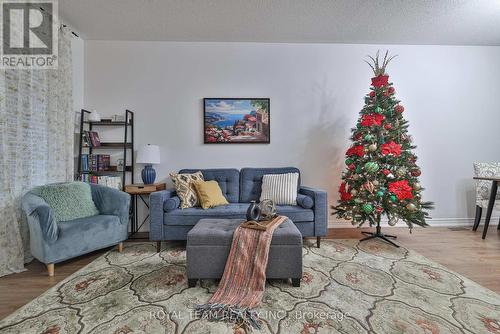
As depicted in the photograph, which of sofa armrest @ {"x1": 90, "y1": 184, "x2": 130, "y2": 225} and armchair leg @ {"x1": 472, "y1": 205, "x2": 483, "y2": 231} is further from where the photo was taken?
armchair leg @ {"x1": 472, "y1": 205, "x2": 483, "y2": 231}

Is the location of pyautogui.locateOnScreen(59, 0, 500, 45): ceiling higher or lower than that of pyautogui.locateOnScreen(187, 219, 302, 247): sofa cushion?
higher

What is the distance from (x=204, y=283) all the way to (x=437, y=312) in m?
1.61

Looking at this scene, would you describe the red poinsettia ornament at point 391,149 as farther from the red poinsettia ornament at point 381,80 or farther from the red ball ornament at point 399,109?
the red poinsettia ornament at point 381,80

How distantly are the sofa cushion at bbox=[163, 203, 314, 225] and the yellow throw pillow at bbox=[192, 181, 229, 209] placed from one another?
0.10 metres

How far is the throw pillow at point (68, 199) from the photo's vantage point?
221 cm

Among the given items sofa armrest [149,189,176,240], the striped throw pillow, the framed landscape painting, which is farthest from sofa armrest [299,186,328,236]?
sofa armrest [149,189,176,240]

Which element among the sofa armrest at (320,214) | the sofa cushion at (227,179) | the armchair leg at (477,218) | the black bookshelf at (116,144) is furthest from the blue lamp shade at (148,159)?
the armchair leg at (477,218)

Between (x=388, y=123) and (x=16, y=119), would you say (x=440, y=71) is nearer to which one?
(x=388, y=123)

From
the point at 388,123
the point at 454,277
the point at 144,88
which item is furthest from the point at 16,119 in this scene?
the point at 454,277

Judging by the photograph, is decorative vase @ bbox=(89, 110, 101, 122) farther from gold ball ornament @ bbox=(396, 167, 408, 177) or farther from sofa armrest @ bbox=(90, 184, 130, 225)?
gold ball ornament @ bbox=(396, 167, 408, 177)

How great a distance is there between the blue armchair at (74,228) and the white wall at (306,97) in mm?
905

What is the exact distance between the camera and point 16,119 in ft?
7.01

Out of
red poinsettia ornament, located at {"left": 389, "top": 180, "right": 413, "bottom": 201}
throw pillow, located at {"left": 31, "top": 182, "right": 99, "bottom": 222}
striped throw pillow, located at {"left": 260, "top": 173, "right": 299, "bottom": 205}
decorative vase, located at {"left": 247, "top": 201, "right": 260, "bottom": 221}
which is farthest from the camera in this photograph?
striped throw pillow, located at {"left": 260, "top": 173, "right": 299, "bottom": 205}

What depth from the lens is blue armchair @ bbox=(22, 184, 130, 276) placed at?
1.94m
